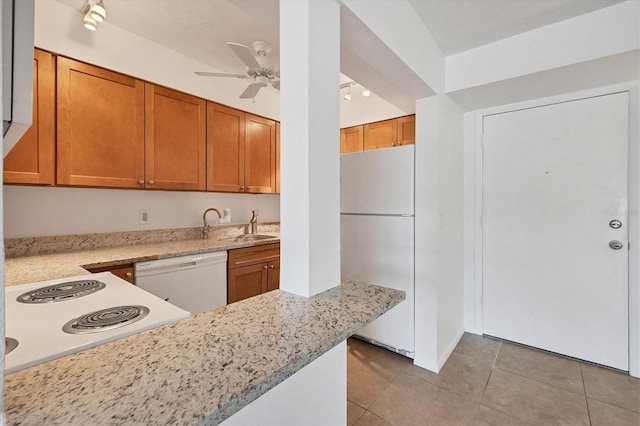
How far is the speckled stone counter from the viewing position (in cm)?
42

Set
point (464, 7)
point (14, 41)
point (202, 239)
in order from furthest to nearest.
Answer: point (202, 239) < point (464, 7) < point (14, 41)

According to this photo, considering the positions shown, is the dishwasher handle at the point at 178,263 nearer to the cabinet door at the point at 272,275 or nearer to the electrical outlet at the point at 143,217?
the cabinet door at the point at 272,275

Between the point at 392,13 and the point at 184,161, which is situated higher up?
the point at 392,13

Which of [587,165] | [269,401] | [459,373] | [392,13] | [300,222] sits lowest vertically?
[459,373]

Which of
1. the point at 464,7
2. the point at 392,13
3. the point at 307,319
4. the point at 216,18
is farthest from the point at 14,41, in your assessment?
the point at 464,7

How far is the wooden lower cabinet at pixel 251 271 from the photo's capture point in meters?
2.53

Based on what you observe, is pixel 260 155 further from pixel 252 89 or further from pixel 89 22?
pixel 89 22

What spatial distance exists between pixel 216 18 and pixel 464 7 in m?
1.65

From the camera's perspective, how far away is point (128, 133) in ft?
7.11

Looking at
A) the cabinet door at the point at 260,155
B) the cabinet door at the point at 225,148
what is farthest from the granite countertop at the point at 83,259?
the cabinet door at the point at 260,155

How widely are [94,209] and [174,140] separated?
0.84 metres

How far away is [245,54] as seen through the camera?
183 centimetres

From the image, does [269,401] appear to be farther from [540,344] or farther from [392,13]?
[540,344]

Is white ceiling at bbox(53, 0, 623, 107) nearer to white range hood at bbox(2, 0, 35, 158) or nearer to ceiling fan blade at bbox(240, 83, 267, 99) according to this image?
ceiling fan blade at bbox(240, 83, 267, 99)
